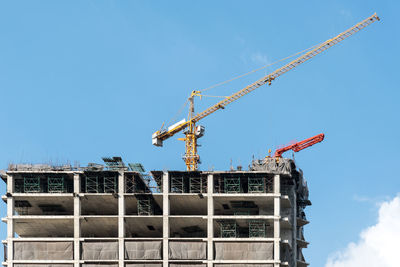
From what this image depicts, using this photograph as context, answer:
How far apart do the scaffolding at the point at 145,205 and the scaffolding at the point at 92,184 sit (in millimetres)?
7636

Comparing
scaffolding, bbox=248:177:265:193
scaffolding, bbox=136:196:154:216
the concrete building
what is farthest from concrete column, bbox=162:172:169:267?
scaffolding, bbox=248:177:265:193

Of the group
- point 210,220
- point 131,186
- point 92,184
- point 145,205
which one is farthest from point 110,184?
point 210,220

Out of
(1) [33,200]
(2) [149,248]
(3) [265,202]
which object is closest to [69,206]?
(1) [33,200]

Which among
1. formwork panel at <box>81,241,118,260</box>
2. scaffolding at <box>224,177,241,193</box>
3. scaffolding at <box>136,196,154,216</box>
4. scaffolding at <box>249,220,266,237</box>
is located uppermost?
scaffolding at <box>224,177,241,193</box>

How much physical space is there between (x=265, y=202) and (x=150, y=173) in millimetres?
20897

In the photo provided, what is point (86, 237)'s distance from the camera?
181625mm

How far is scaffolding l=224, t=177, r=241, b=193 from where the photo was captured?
181m

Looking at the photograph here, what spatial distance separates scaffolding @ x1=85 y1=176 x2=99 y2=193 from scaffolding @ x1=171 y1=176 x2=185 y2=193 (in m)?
13.3

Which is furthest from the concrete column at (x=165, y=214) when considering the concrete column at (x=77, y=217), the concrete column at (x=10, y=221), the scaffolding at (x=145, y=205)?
the concrete column at (x=10, y=221)

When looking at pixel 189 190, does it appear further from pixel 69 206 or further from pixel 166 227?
pixel 69 206

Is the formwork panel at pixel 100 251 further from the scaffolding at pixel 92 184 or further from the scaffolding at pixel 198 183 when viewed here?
the scaffolding at pixel 198 183

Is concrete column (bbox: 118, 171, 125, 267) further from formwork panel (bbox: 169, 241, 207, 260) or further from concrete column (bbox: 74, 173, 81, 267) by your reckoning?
formwork panel (bbox: 169, 241, 207, 260)

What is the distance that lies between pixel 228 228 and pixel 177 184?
11823mm

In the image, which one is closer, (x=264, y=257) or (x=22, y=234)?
(x=264, y=257)
